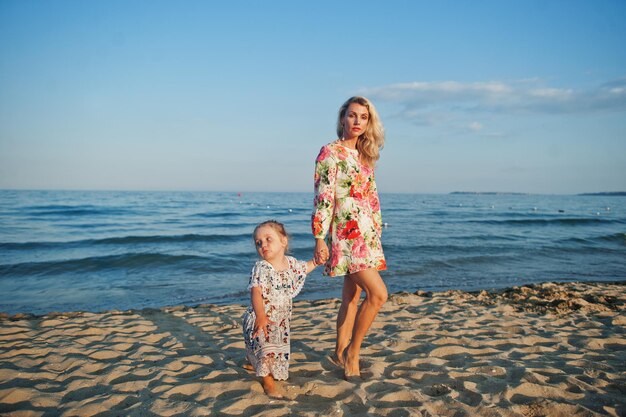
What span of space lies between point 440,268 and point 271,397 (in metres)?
8.15

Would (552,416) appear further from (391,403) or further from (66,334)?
(66,334)

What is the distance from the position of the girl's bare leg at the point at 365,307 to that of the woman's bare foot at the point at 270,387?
607mm

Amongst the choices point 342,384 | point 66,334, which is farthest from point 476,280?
point 66,334

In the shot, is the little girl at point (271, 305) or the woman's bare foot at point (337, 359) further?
the woman's bare foot at point (337, 359)

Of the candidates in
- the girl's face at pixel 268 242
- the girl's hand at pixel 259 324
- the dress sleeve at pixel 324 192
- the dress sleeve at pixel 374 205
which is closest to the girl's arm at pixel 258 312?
the girl's hand at pixel 259 324

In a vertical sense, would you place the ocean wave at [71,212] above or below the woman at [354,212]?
below

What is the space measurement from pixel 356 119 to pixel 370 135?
203mm

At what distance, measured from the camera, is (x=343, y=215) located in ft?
9.85

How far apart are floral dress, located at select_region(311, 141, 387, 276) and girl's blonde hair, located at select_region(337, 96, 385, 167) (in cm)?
18

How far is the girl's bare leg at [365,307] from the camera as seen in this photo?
9.60 ft

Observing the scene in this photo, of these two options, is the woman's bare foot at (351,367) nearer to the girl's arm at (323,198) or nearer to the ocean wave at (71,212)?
the girl's arm at (323,198)

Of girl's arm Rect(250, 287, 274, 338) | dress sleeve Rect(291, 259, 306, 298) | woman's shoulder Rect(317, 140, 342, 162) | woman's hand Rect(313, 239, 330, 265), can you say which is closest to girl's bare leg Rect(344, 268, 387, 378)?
woman's hand Rect(313, 239, 330, 265)

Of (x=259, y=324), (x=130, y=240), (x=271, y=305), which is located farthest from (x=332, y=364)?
(x=130, y=240)

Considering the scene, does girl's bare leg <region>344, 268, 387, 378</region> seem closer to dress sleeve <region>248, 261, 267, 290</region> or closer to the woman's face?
dress sleeve <region>248, 261, 267, 290</region>
